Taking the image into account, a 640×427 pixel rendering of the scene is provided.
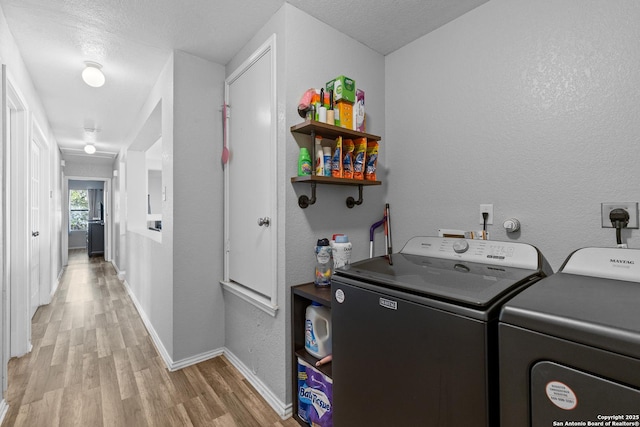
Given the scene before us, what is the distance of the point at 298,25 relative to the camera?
65.8 inches

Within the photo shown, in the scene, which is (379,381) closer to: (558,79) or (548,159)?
(548,159)

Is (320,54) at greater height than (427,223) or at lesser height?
greater

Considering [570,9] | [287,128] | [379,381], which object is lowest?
[379,381]

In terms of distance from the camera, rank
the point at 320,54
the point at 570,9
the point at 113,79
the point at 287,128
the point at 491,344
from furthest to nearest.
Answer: the point at 113,79
the point at 320,54
the point at 287,128
the point at 570,9
the point at 491,344

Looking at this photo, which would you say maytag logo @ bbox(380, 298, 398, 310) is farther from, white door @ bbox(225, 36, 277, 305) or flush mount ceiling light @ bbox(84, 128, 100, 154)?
flush mount ceiling light @ bbox(84, 128, 100, 154)

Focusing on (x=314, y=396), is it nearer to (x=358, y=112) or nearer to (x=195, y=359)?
(x=195, y=359)

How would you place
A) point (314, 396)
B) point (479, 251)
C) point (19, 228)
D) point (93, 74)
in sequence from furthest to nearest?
point (19, 228), point (93, 74), point (314, 396), point (479, 251)

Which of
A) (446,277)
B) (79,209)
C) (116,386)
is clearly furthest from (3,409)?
(79,209)

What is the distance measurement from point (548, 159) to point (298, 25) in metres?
1.45

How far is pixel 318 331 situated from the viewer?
5.18 feet

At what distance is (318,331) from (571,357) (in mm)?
1106

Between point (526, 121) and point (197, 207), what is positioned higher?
point (526, 121)

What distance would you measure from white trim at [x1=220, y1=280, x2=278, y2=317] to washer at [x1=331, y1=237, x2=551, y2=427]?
0.57m

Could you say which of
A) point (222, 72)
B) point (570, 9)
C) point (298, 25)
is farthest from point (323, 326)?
point (222, 72)
